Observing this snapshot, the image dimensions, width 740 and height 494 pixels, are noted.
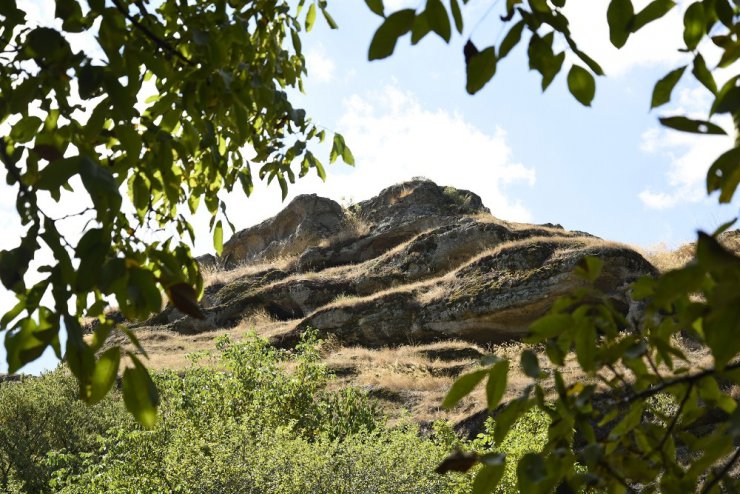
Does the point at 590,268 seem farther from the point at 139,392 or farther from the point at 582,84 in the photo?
the point at 139,392

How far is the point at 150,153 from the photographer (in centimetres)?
231

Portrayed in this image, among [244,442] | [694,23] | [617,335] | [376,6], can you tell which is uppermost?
[376,6]

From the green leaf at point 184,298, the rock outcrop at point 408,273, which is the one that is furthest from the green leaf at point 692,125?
the rock outcrop at point 408,273

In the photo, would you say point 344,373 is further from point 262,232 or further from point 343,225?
point 262,232

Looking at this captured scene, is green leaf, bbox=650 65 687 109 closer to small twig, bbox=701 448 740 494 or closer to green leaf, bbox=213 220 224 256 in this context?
small twig, bbox=701 448 740 494

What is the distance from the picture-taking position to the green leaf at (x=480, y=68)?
1.31 m

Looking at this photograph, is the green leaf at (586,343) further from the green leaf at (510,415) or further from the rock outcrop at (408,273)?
the rock outcrop at (408,273)

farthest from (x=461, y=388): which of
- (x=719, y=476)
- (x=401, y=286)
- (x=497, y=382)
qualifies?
(x=401, y=286)

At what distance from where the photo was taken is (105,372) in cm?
128

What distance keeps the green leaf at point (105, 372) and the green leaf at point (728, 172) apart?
0.99 m

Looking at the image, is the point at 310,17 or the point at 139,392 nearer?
the point at 139,392

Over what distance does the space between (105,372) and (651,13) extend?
1212mm

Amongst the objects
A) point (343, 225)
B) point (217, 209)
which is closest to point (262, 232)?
point (343, 225)

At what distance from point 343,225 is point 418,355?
14.5 metres
